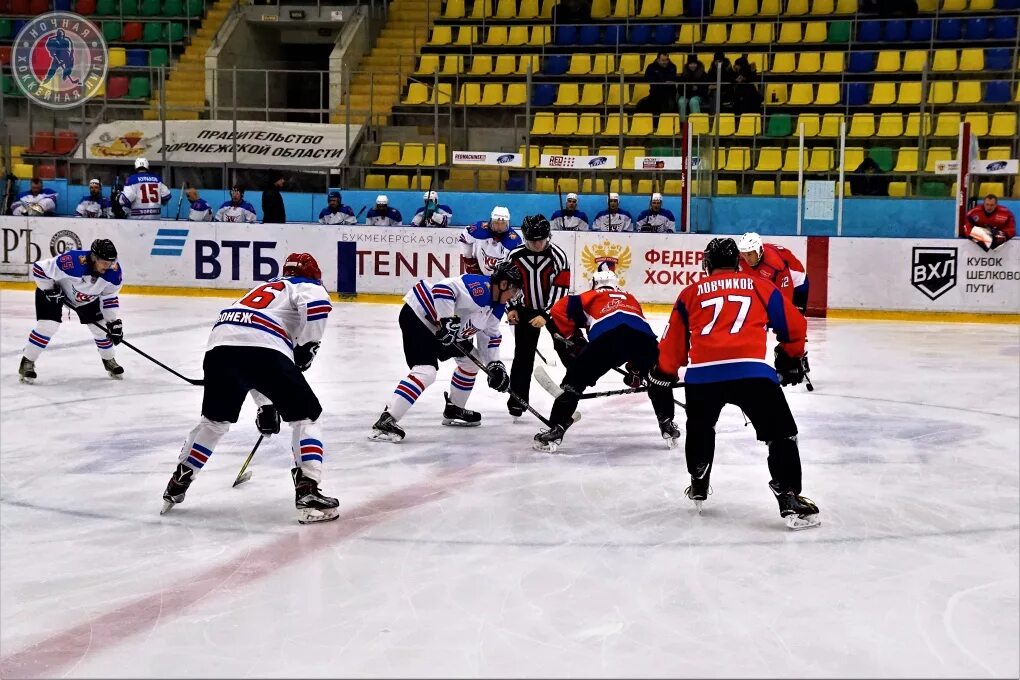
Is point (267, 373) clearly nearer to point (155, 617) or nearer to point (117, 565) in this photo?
point (117, 565)

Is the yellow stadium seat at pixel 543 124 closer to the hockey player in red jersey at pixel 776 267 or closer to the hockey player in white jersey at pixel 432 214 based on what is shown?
the hockey player in white jersey at pixel 432 214

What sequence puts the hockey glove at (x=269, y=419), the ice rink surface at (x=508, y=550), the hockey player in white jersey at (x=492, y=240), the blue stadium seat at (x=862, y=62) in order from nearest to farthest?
1. the ice rink surface at (x=508, y=550)
2. the hockey glove at (x=269, y=419)
3. the hockey player in white jersey at (x=492, y=240)
4. the blue stadium seat at (x=862, y=62)

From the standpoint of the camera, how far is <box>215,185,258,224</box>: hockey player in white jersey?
648 inches

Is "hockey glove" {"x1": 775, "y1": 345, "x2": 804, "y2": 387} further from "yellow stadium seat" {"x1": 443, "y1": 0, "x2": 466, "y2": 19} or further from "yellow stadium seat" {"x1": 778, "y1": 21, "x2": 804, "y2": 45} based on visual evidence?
"yellow stadium seat" {"x1": 443, "y1": 0, "x2": 466, "y2": 19}

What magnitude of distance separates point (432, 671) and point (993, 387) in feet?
21.5

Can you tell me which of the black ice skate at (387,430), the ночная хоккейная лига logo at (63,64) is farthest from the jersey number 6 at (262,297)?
the ночная хоккейная лига logo at (63,64)

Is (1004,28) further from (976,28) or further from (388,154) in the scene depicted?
(388,154)

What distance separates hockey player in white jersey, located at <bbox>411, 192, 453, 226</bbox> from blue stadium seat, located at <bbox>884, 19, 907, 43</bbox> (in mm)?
7444

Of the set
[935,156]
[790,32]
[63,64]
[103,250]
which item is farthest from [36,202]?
[935,156]

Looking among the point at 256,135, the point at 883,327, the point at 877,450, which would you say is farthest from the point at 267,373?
the point at 256,135

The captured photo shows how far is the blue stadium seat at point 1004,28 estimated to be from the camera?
1828 centimetres

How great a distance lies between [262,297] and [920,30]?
15916 mm

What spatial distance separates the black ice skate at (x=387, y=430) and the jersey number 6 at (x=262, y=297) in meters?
1.91

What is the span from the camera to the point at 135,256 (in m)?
15.7
